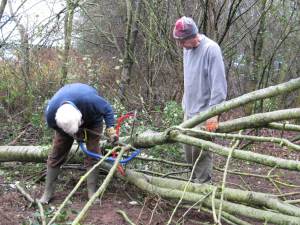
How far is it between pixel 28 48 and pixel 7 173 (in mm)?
2959

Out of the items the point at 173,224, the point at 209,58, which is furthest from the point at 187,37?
the point at 173,224

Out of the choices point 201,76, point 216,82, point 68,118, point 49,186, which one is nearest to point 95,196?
point 68,118

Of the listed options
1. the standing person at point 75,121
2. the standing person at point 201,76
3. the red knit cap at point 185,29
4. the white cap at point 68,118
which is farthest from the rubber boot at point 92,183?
the red knit cap at point 185,29

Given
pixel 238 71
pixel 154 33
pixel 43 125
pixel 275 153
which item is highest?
pixel 154 33

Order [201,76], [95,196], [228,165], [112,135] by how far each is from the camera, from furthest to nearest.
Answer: [112,135]
[201,76]
[228,165]
[95,196]

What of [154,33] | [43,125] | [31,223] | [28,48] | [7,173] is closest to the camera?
[31,223]

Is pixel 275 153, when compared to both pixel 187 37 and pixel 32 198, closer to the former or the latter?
pixel 187 37

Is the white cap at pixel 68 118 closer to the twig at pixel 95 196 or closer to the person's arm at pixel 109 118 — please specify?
the person's arm at pixel 109 118

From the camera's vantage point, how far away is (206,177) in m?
4.76

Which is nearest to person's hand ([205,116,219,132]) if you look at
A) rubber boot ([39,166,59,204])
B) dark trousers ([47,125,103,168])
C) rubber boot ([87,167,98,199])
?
dark trousers ([47,125,103,168])

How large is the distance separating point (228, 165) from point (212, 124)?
391 millimetres

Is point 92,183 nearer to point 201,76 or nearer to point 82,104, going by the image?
point 82,104

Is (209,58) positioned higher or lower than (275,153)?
higher

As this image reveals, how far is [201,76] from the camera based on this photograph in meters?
4.57
